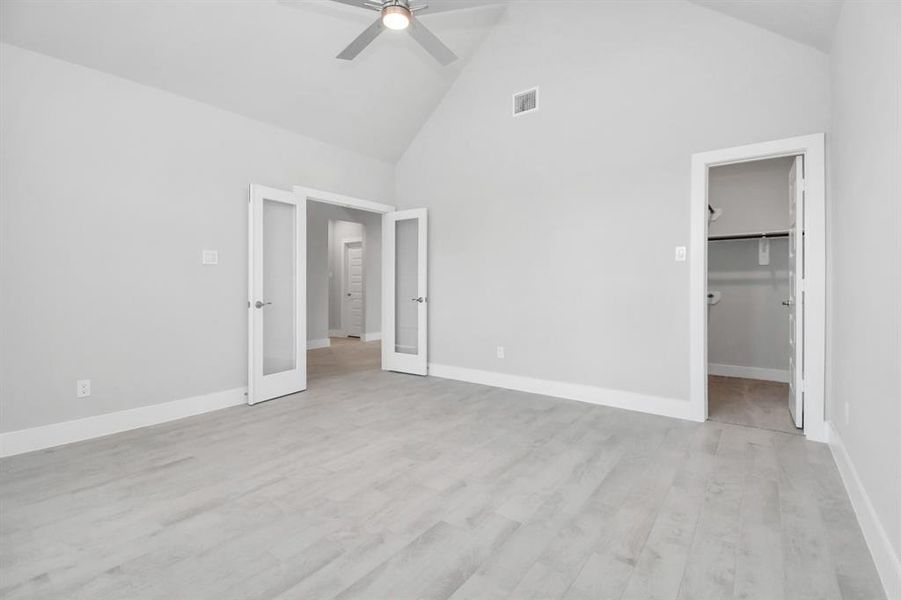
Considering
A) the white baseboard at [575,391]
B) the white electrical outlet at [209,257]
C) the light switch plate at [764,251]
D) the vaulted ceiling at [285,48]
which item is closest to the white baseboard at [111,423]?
the white electrical outlet at [209,257]

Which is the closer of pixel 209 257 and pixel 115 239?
pixel 115 239

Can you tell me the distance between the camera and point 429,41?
308cm

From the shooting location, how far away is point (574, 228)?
422 centimetres

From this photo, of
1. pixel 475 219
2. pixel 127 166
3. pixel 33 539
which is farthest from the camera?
pixel 475 219

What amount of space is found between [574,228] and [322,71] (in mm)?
2810

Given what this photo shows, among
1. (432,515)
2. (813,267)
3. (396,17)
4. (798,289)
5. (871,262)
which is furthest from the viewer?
(798,289)

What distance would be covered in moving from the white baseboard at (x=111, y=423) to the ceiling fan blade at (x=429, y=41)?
11.1 ft

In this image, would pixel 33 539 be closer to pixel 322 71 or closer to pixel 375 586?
pixel 375 586

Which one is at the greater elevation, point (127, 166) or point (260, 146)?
point (260, 146)

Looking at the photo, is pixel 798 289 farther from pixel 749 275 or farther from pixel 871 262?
pixel 749 275

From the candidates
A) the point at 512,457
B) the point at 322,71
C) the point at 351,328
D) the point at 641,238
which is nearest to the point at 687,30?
the point at 641,238

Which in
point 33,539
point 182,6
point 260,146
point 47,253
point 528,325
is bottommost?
point 33,539

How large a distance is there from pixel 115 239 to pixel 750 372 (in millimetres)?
6623

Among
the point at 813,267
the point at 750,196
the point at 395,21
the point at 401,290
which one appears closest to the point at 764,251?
the point at 750,196
